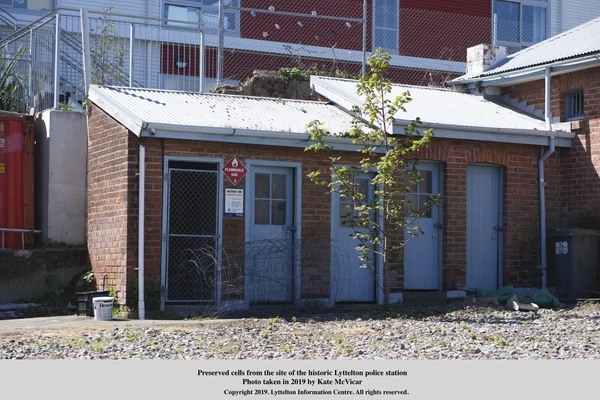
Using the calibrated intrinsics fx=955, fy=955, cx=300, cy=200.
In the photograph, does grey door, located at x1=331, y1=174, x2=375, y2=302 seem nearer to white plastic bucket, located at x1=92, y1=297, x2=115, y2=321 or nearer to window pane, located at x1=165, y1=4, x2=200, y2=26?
white plastic bucket, located at x1=92, y1=297, x2=115, y2=321

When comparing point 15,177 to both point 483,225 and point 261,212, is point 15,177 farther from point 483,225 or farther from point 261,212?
point 483,225

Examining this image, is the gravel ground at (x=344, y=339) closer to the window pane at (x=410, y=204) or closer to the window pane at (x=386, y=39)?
the window pane at (x=410, y=204)

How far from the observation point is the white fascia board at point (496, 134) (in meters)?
15.4

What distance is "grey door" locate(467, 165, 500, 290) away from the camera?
16.3 meters

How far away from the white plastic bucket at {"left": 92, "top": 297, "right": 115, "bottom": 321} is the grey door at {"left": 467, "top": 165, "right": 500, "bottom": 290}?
6351 millimetres

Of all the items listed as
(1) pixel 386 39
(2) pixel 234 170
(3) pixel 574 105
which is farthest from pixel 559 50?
(1) pixel 386 39

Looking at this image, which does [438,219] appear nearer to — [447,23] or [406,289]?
[406,289]

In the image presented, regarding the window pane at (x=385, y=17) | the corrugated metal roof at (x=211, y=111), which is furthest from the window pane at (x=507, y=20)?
the corrugated metal roof at (x=211, y=111)

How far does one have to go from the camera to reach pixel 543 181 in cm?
1664

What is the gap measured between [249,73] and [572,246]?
34.4 feet

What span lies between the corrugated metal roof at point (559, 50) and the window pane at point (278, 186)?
5.45 meters

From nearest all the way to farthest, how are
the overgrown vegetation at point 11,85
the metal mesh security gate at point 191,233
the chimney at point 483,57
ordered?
the metal mesh security gate at point 191,233
the overgrown vegetation at point 11,85
the chimney at point 483,57

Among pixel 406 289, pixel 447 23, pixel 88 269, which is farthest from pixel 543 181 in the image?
pixel 447 23

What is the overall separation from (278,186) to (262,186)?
281 millimetres
